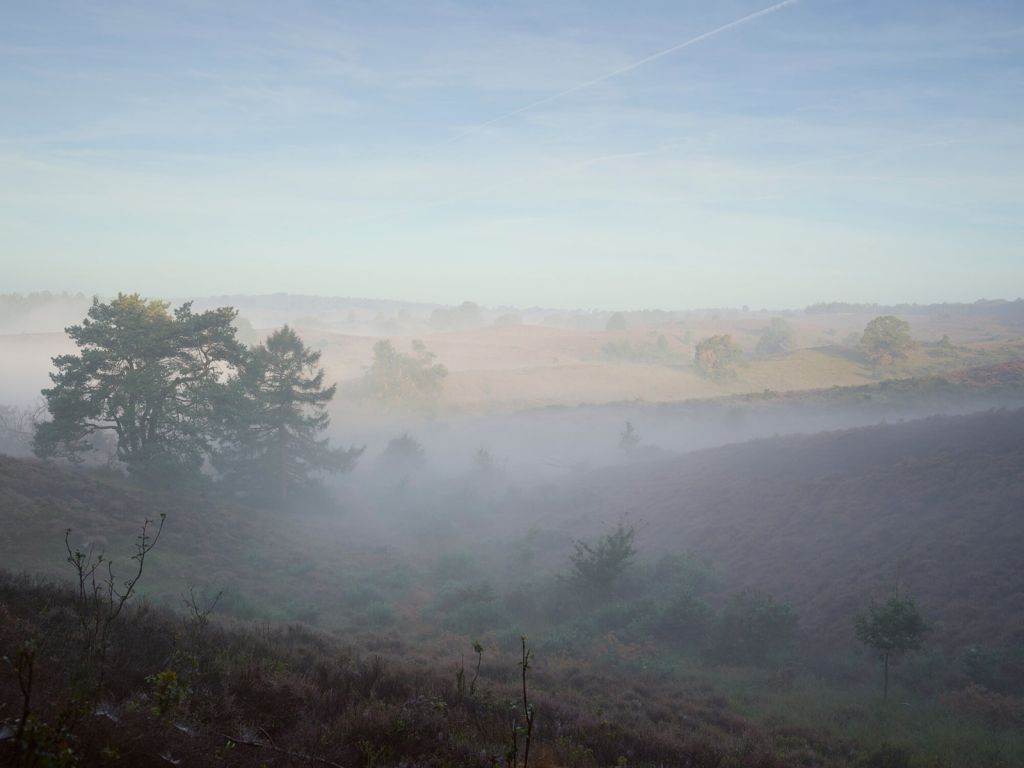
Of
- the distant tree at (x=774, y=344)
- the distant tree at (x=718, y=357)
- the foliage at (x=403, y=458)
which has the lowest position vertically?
the foliage at (x=403, y=458)

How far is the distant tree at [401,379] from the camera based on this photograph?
7144cm

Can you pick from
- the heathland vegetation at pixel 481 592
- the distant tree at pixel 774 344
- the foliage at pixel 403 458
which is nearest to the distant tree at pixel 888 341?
the distant tree at pixel 774 344

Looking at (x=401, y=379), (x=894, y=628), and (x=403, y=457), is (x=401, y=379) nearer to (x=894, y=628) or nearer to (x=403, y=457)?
(x=403, y=457)

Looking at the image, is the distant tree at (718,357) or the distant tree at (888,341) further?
the distant tree at (718,357)

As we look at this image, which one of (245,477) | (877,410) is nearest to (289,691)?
(245,477)

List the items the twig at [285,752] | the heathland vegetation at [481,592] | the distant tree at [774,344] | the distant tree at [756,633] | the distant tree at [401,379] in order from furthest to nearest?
1. the distant tree at [774,344]
2. the distant tree at [401,379]
3. the distant tree at [756,633]
4. the heathland vegetation at [481,592]
5. the twig at [285,752]

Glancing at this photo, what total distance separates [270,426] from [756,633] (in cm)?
2959

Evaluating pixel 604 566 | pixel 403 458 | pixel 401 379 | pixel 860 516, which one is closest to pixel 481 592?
pixel 604 566

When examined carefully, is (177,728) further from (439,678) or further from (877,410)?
(877,410)

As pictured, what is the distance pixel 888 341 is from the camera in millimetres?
84938

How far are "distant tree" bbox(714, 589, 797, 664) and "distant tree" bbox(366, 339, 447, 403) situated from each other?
57614 millimetres

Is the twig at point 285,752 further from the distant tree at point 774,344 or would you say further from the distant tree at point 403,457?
the distant tree at point 774,344

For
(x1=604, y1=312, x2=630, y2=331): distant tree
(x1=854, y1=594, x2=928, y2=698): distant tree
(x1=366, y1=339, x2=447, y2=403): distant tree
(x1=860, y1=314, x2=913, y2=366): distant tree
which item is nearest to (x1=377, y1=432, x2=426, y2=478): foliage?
(x1=366, y1=339, x2=447, y2=403): distant tree

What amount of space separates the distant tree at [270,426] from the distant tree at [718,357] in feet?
220
